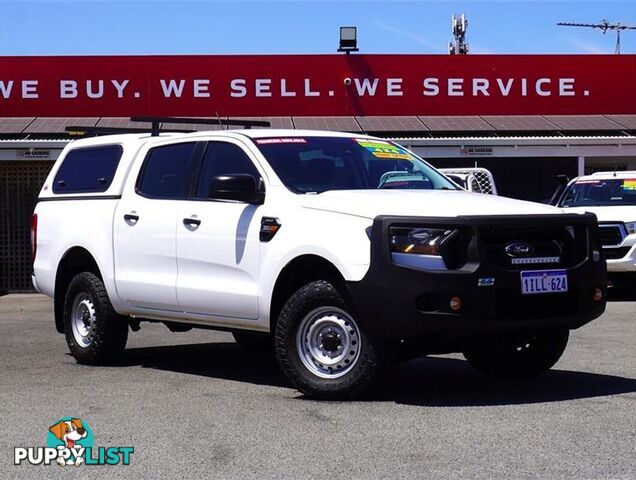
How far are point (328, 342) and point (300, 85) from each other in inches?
617

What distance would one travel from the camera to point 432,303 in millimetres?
6746

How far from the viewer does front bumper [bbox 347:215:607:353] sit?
6703mm

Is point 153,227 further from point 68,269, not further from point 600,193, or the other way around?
point 600,193

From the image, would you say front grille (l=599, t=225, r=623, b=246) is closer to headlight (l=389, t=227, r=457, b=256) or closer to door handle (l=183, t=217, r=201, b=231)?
door handle (l=183, t=217, r=201, b=231)

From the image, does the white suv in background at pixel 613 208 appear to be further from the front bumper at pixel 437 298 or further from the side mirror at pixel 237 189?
the front bumper at pixel 437 298

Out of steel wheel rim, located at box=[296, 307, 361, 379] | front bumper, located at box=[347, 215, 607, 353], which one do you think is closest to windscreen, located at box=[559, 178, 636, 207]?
front bumper, located at box=[347, 215, 607, 353]

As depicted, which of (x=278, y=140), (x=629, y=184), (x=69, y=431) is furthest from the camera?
(x=629, y=184)

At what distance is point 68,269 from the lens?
388 inches

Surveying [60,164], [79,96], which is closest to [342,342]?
[60,164]

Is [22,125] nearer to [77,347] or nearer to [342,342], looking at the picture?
[77,347]

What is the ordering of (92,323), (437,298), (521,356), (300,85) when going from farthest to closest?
(300,85), (92,323), (521,356), (437,298)

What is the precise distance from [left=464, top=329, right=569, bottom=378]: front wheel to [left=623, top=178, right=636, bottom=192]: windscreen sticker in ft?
28.8

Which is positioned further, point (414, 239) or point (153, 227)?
point (153, 227)

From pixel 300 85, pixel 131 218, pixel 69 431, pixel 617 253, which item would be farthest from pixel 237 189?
pixel 300 85
